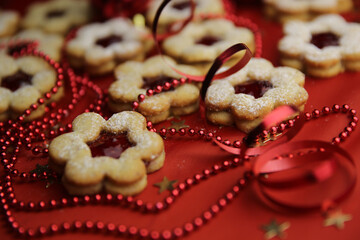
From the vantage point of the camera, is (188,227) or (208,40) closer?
(188,227)

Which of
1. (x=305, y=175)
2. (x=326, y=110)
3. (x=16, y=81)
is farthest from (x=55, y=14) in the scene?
(x=305, y=175)

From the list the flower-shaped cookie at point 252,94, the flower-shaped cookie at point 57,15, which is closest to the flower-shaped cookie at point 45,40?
the flower-shaped cookie at point 57,15

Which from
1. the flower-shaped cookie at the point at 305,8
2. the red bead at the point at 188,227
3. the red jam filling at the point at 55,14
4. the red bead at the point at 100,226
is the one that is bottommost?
the red bead at the point at 100,226

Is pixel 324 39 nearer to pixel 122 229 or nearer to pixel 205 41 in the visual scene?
pixel 205 41

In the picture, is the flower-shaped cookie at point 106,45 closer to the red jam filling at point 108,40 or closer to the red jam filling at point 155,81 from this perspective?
the red jam filling at point 108,40

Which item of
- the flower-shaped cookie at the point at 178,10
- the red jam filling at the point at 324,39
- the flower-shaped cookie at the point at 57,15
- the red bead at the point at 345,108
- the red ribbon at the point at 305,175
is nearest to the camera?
the red ribbon at the point at 305,175

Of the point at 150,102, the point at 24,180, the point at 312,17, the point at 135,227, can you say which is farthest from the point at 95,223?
the point at 312,17

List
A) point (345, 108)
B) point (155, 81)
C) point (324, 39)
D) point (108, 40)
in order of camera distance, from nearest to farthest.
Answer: point (345, 108), point (155, 81), point (324, 39), point (108, 40)
